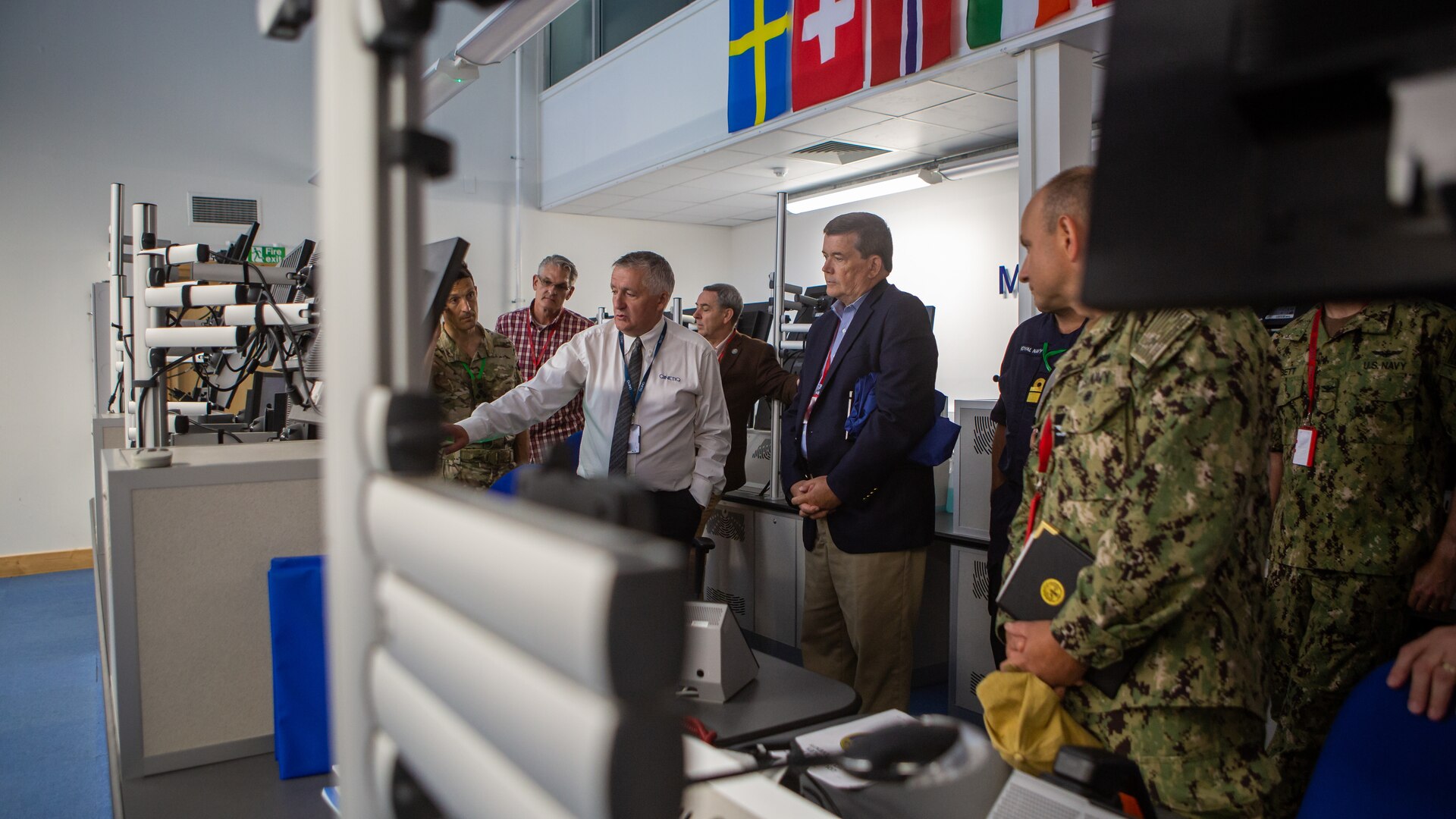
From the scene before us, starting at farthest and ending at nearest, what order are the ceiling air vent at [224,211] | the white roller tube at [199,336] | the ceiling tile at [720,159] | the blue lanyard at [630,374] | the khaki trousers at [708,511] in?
the ceiling tile at [720,159] < the ceiling air vent at [224,211] < the khaki trousers at [708,511] < the blue lanyard at [630,374] < the white roller tube at [199,336]

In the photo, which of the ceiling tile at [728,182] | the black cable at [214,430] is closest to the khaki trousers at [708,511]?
the black cable at [214,430]

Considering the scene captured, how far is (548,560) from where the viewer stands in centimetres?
34

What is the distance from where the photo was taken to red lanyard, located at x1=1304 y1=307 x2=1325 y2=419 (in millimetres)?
2232

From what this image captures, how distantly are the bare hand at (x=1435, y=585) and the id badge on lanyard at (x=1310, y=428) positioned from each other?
32 cm

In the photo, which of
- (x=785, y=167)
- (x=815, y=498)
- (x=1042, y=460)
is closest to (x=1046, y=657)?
(x=1042, y=460)

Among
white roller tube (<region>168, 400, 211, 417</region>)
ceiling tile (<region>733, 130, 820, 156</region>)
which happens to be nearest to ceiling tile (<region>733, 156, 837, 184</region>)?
ceiling tile (<region>733, 130, 820, 156</region>)

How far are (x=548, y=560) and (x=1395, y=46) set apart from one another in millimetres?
341

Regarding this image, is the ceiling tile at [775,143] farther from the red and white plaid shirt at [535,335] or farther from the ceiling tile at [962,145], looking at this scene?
the red and white plaid shirt at [535,335]

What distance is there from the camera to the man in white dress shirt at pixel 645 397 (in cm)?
282

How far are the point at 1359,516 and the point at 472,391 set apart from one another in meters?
2.83

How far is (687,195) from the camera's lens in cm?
843

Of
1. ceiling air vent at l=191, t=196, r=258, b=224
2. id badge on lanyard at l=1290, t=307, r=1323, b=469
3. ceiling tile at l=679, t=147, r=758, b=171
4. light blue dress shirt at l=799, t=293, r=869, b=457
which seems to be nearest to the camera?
id badge on lanyard at l=1290, t=307, r=1323, b=469

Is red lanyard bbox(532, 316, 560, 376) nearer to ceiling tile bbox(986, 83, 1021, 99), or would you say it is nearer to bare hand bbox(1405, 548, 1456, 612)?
ceiling tile bbox(986, 83, 1021, 99)

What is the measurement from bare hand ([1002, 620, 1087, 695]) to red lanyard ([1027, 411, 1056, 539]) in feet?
0.59
